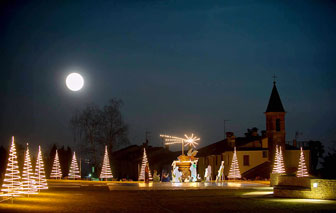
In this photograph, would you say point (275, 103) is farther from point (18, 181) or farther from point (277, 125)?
point (18, 181)

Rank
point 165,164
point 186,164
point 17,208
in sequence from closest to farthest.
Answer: point 17,208 → point 186,164 → point 165,164

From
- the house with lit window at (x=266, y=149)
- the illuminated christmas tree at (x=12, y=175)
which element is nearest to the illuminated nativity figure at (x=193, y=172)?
the house with lit window at (x=266, y=149)

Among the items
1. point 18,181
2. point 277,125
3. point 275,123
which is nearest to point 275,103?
point 275,123

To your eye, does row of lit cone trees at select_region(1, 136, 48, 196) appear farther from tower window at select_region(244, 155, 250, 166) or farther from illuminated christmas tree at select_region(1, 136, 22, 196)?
tower window at select_region(244, 155, 250, 166)

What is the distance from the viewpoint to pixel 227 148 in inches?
2606

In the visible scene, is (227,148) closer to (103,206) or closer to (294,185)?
(294,185)

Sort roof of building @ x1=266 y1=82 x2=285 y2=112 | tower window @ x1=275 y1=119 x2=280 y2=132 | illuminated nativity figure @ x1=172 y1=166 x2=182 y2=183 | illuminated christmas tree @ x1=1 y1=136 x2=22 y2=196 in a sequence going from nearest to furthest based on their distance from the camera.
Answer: illuminated christmas tree @ x1=1 y1=136 x2=22 y2=196
illuminated nativity figure @ x1=172 y1=166 x2=182 y2=183
tower window @ x1=275 y1=119 x2=280 y2=132
roof of building @ x1=266 y1=82 x2=285 y2=112

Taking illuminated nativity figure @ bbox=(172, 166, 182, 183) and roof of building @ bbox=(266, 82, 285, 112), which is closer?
illuminated nativity figure @ bbox=(172, 166, 182, 183)

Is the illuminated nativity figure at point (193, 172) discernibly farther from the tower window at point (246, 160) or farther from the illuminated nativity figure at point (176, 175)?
the tower window at point (246, 160)

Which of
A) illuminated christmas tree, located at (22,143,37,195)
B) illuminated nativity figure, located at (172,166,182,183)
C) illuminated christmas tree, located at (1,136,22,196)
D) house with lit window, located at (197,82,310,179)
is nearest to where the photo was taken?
illuminated christmas tree, located at (1,136,22,196)

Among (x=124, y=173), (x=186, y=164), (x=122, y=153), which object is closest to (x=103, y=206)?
(x=186, y=164)

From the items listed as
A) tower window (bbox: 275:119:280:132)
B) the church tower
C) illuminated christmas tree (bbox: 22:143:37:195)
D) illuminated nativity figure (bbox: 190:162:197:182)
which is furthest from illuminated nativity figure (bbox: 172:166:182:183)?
tower window (bbox: 275:119:280:132)

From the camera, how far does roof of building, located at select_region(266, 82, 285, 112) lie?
6525cm

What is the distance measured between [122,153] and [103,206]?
73931 mm
